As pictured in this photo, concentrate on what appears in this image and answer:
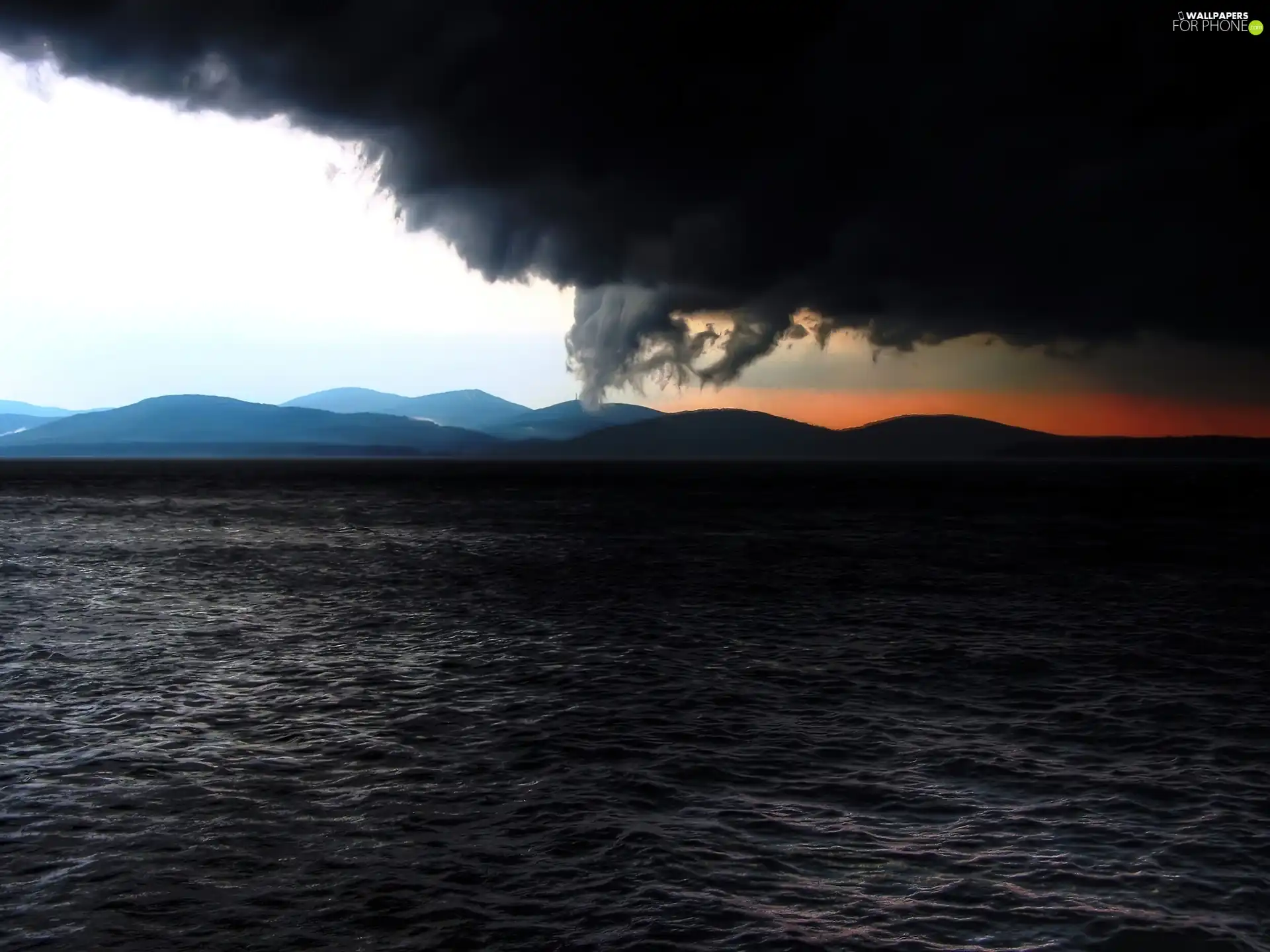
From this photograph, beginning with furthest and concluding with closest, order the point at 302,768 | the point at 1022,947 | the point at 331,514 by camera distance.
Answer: the point at 331,514
the point at 302,768
the point at 1022,947

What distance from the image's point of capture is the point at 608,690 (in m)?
25.3

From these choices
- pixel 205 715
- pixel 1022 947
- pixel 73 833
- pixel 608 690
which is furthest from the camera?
pixel 608 690

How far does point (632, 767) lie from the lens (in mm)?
18219

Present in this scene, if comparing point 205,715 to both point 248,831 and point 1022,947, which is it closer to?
point 248,831

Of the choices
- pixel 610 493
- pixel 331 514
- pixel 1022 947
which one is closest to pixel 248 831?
pixel 1022 947

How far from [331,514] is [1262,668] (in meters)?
102

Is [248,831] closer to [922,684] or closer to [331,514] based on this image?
[922,684]

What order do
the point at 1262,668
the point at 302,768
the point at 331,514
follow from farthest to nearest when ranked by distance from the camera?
1. the point at 331,514
2. the point at 1262,668
3. the point at 302,768

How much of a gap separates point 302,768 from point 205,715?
5644mm

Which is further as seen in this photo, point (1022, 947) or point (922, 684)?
point (922, 684)

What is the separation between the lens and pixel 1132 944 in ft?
36.3

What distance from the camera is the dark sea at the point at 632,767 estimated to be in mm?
11883

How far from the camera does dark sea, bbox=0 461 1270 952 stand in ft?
39.0

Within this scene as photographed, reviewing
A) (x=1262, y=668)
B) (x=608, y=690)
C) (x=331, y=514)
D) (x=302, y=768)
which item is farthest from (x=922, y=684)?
(x=331, y=514)
